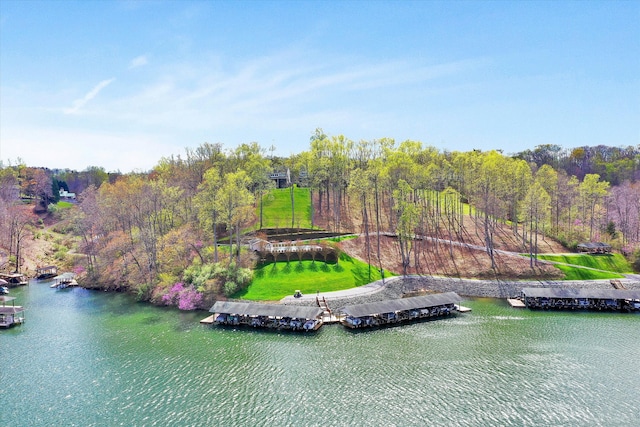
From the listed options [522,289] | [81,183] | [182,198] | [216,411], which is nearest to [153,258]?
[182,198]

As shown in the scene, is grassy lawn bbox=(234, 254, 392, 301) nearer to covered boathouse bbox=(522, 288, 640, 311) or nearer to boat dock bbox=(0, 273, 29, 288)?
covered boathouse bbox=(522, 288, 640, 311)

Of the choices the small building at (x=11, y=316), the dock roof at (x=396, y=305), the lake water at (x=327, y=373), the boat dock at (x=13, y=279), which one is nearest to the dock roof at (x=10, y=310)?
the small building at (x=11, y=316)

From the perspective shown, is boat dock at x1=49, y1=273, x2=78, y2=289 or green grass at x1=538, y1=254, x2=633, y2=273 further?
boat dock at x1=49, y1=273, x2=78, y2=289

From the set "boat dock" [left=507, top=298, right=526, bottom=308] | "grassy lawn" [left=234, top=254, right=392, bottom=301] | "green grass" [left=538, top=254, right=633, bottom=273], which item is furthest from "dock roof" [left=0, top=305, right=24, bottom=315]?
"green grass" [left=538, top=254, right=633, bottom=273]

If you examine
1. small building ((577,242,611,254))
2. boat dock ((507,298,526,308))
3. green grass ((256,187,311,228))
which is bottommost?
boat dock ((507,298,526,308))

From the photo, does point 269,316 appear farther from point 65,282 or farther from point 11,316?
point 65,282

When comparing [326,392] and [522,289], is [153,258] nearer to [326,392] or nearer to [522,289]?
[326,392]

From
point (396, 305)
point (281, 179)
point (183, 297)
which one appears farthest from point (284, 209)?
point (396, 305)

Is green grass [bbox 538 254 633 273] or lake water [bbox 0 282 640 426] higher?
green grass [bbox 538 254 633 273]
